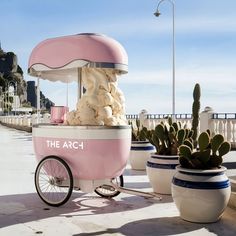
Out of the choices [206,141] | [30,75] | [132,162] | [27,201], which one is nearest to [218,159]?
[206,141]

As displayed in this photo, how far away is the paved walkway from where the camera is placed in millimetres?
4859

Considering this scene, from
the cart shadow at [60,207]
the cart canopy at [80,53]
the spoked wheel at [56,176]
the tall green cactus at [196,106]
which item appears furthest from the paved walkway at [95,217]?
the tall green cactus at [196,106]

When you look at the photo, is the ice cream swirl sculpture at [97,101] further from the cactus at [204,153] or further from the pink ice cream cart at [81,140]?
the cactus at [204,153]

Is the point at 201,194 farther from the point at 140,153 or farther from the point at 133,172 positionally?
the point at 140,153

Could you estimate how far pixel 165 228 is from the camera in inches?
196

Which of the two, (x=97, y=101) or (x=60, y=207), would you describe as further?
(x=97, y=101)

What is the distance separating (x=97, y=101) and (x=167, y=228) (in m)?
2.30

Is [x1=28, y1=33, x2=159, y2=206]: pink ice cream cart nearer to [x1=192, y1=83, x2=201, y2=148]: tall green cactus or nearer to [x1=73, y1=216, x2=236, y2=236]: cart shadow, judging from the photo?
[x1=73, y1=216, x2=236, y2=236]: cart shadow

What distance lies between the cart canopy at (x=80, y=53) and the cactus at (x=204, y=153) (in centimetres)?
177

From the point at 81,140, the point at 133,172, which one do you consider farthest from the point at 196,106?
the point at 81,140

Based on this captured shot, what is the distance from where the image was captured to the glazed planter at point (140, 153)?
9711 millimetres

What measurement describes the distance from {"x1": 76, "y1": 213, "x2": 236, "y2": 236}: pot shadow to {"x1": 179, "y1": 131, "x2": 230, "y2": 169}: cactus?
0.75 metres

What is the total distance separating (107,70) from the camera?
6.39 metres

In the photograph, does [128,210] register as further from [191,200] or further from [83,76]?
[83,76]
